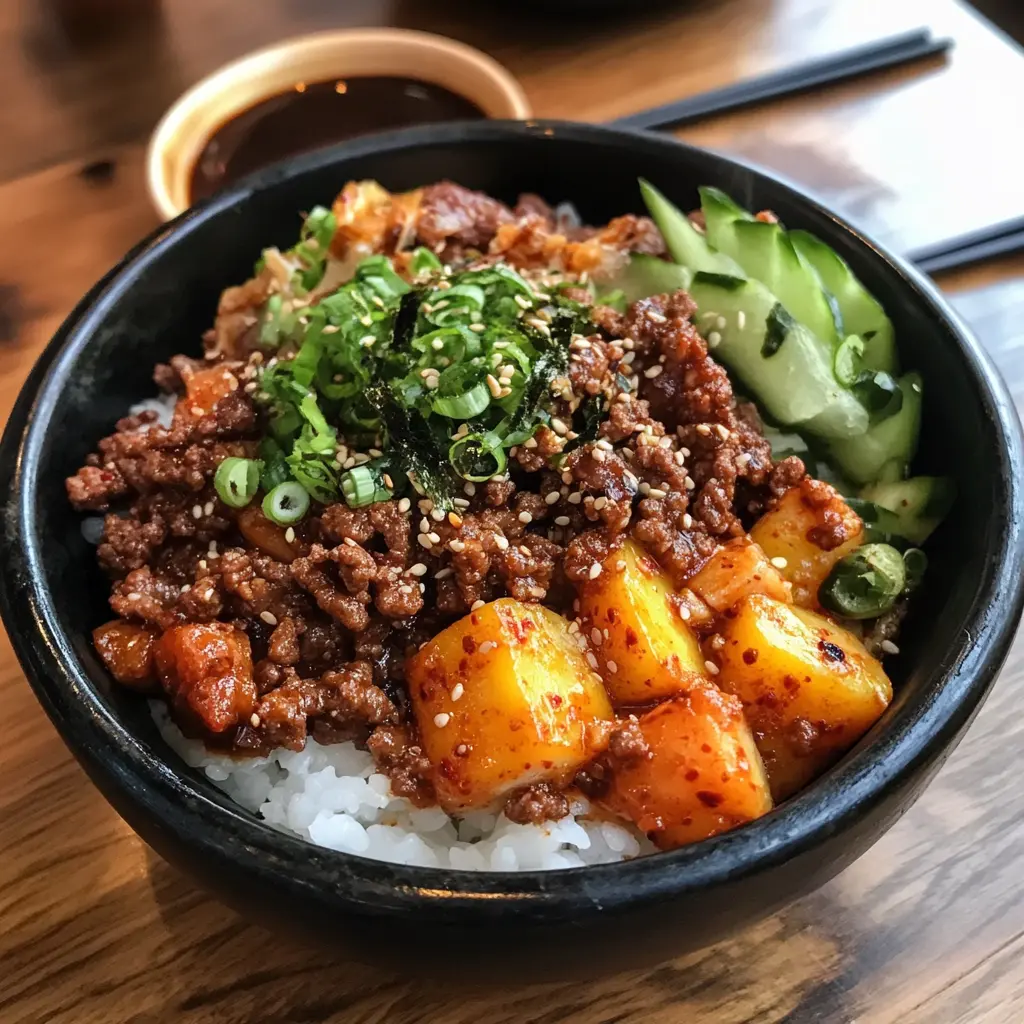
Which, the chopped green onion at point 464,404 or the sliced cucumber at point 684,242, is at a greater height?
the sliced cucumber at point 684,242

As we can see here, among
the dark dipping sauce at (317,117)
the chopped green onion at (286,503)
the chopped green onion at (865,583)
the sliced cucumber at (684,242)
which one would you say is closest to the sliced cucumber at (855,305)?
the sliced cucumber at (684,242)

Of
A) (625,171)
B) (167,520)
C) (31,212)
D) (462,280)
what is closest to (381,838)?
(167,520)

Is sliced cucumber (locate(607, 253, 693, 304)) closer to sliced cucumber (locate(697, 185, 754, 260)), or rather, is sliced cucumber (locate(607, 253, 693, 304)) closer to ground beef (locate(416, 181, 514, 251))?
sliced cucumber (locate(697, 185, 754, 260))

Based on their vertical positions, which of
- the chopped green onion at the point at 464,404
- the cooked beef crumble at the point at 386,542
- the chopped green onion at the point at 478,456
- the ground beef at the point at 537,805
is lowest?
the ground beef at the point at 537,805

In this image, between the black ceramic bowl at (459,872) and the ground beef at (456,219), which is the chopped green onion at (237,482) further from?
the ground beef at (456,219)

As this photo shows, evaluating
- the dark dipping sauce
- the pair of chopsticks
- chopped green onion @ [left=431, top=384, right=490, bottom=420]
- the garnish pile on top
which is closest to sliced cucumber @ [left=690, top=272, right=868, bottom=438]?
the garnish pile on top

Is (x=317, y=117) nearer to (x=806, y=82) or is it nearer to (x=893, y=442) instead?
(x=806, y=82)

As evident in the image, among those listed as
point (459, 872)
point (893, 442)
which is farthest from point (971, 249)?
point (459, 872)

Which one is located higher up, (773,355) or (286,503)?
(773,355)
